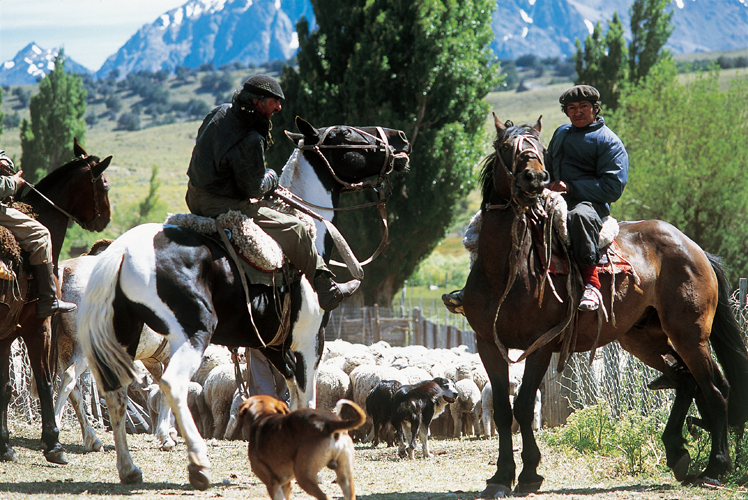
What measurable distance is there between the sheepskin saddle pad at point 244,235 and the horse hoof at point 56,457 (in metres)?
2.86

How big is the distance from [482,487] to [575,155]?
115 inches

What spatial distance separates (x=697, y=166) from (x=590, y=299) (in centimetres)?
2263

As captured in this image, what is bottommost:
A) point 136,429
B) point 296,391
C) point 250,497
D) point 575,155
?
point 136,429

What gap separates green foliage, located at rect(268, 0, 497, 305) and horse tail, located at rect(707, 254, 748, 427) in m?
A: 16.4

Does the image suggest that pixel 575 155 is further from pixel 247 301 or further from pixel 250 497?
pixel 250 497

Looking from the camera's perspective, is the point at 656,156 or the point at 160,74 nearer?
the point at 656,156

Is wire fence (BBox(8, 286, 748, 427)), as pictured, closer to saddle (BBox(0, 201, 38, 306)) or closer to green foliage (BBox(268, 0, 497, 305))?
saddle (BBox(0, 201, 38, 306))

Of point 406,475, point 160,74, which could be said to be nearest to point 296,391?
point 406,475

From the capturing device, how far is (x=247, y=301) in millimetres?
5484

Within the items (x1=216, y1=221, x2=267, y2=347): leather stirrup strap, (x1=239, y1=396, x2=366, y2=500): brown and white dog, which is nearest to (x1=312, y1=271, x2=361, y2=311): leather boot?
(x1=216, y1=221, x2=267, y2=347): leather stirrup strap

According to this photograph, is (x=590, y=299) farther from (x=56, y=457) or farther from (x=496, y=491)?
(x=56, y=457)

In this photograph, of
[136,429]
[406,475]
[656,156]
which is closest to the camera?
[406,475]

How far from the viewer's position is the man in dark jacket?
5.45 m

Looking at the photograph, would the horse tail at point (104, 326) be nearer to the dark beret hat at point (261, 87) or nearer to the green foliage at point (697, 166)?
the dark beret hat at point (261, 87)
